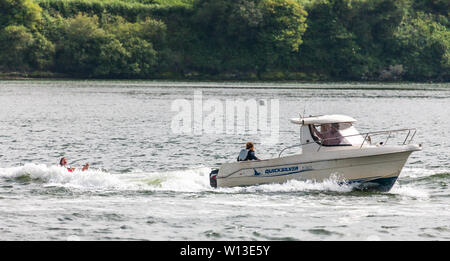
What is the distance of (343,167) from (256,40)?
13437 centimetres

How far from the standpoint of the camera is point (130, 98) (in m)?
91.3

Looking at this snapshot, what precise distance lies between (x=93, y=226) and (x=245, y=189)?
7.87 meters

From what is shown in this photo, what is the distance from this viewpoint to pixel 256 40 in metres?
162

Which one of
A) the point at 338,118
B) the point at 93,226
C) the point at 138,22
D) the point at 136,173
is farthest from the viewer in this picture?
the point at 138,22

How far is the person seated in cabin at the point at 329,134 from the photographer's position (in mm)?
29828

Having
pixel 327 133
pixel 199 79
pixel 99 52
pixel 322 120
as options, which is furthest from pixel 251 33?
pixel 327 133

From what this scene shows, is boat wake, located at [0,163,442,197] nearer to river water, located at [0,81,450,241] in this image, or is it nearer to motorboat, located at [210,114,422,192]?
river water, located at [0,81,450,241]

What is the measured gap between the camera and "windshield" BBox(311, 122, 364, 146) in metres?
29.8

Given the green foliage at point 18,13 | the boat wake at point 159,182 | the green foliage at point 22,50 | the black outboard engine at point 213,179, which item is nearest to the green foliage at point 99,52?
the green foliage at point 22,50

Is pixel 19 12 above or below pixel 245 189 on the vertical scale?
above
